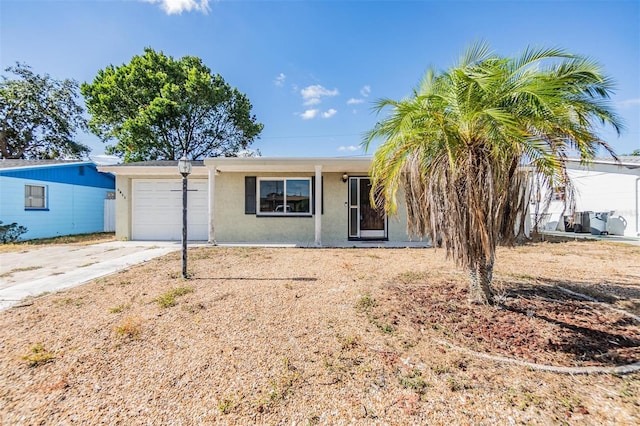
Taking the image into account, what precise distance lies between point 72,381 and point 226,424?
136cm

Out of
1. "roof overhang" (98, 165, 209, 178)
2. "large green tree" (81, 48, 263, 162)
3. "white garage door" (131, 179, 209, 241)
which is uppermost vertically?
"large green tree" (81, 48, 263, 162)

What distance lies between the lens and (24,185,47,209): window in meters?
10.8

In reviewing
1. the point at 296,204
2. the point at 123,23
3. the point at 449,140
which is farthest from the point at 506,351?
the point at 123,23

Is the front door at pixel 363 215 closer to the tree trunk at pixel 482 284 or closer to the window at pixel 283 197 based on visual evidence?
the window at pixel 283 197

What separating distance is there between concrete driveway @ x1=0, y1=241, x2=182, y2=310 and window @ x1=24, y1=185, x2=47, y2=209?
12.8 ft

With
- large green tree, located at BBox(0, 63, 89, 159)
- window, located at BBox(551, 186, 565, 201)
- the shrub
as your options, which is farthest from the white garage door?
large green tree, located at BBox(0, 63, 89, 159)

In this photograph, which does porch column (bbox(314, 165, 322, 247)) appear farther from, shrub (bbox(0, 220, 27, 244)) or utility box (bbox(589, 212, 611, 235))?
utility box (bbox(589, 212, 611, 235))

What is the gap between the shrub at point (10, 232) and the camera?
9.74 meters

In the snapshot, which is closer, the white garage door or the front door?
the front door

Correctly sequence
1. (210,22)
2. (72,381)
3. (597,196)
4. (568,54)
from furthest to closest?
(597,196) → (210,22) → (568,54) → (72,381)

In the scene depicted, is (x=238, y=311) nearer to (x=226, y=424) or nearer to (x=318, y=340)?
(x=318, y=340)

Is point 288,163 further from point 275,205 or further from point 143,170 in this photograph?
point 143,170

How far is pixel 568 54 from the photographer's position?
3.09 metres

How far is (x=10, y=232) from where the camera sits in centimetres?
995
